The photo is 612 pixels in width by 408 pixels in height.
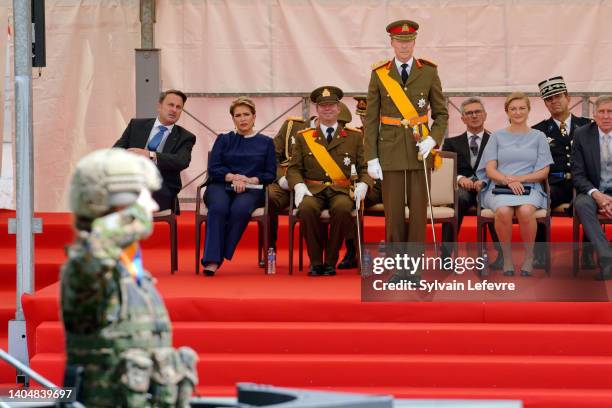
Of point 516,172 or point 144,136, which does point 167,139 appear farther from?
point 516,172

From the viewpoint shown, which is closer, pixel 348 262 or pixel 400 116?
pixel 400 116

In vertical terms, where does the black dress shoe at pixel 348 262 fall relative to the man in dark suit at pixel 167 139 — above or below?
below

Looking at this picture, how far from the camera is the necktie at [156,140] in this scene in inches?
341

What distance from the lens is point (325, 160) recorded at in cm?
856

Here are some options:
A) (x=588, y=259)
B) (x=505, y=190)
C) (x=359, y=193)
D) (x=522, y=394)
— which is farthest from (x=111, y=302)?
(x=588, y=259)

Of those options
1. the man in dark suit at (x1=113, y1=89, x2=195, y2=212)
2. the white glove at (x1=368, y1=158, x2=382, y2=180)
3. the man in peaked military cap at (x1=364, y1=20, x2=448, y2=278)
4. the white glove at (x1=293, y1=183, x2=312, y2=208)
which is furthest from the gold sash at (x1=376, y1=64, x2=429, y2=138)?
the man in dark suit at (x1=113, y1=89, x2=195, y2=212)

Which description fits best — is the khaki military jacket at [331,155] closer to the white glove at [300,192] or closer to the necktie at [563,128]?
the white glove at [300,192]

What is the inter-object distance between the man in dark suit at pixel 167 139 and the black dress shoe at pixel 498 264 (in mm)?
2131

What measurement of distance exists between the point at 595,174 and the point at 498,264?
84 cm

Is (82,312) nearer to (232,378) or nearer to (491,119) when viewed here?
(232,378)

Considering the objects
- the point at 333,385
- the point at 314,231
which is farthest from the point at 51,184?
the point at 333,385

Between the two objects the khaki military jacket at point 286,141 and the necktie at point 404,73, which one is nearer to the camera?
the necktie at point 404,73

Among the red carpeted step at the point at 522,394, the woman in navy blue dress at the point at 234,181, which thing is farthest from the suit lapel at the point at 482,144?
the red carpeted step at the point at 522,394
